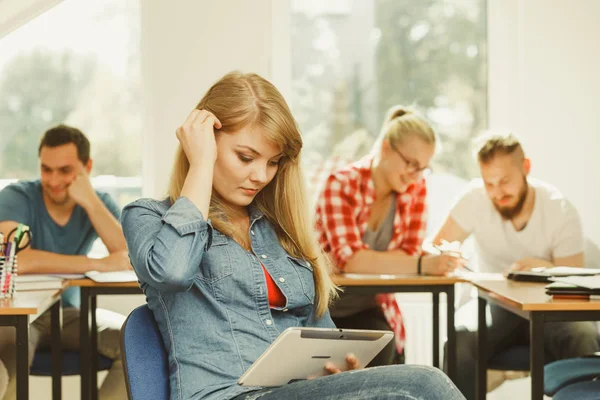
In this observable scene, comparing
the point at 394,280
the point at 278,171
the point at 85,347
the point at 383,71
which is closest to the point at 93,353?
the point at 85,347

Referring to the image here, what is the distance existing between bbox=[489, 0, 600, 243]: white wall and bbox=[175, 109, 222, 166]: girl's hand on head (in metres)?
3.02

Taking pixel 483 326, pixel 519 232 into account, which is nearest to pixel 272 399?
pixel 483 326

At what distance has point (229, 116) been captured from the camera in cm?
177

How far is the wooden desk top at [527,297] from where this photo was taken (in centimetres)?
235

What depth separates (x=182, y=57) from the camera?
434 cm

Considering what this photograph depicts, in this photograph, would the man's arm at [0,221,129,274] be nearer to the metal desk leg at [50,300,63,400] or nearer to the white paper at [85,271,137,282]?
the white paper at [85,271,137,282]

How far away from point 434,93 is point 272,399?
3.36m

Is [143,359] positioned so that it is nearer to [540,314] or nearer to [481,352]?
[540,314]

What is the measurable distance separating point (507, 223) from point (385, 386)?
2.36m

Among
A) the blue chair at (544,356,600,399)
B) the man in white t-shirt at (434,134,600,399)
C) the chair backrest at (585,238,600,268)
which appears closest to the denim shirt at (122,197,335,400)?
the blue chair at (544,356,600,399)

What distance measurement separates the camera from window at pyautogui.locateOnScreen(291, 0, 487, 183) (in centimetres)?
455

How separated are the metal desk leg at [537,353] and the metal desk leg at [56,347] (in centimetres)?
162

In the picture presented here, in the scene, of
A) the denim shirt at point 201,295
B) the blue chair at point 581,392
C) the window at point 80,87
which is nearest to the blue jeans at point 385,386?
the denim shirt at point 201,295

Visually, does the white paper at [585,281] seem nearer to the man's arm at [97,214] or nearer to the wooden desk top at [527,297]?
the wooden desk top at [527,297]
